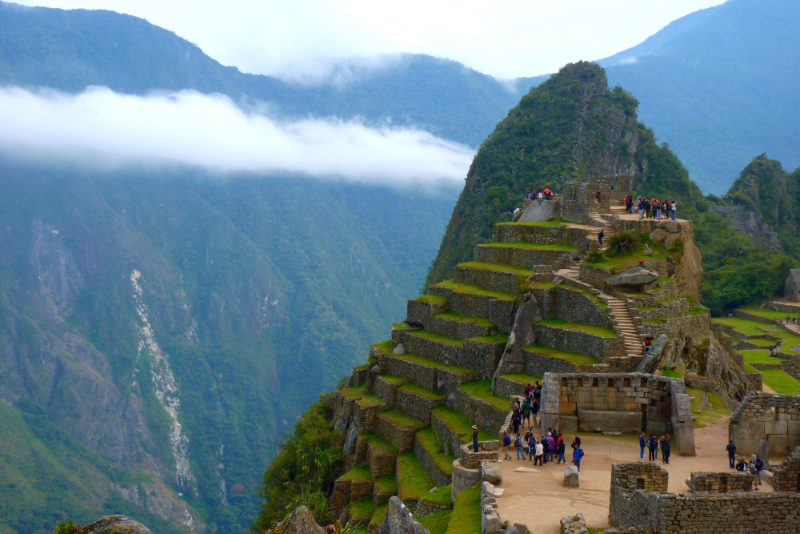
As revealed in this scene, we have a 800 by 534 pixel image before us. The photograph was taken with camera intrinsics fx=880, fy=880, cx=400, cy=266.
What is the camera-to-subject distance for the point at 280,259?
147m

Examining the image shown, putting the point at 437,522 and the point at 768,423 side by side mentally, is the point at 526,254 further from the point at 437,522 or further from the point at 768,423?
the point at 437,522

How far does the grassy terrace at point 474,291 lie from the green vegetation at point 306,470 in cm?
801

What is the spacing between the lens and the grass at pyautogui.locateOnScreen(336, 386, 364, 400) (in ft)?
126

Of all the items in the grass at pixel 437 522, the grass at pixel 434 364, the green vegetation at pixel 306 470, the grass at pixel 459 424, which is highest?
the grass at pixel 434 364

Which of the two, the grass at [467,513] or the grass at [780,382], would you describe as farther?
the grass at [780,382]

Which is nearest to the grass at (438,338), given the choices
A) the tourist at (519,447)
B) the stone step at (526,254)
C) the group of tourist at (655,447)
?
the stone step at (526,254)

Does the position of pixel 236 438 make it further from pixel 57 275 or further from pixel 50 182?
pixel 50 182

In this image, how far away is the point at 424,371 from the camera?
33875 millimetres

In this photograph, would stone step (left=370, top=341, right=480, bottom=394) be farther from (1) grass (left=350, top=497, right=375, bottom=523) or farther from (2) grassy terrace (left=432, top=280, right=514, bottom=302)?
(1) grass (left=350, top=497, right=375, bottom=523)

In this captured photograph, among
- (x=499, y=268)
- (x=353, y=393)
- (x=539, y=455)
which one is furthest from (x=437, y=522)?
(x=353, y=393)

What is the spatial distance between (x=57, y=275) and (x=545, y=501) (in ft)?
404

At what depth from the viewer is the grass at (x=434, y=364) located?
3172 cm

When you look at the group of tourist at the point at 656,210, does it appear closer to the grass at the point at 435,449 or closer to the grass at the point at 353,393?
the grass at the point at 435,449

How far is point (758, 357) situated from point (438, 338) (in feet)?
61.9
